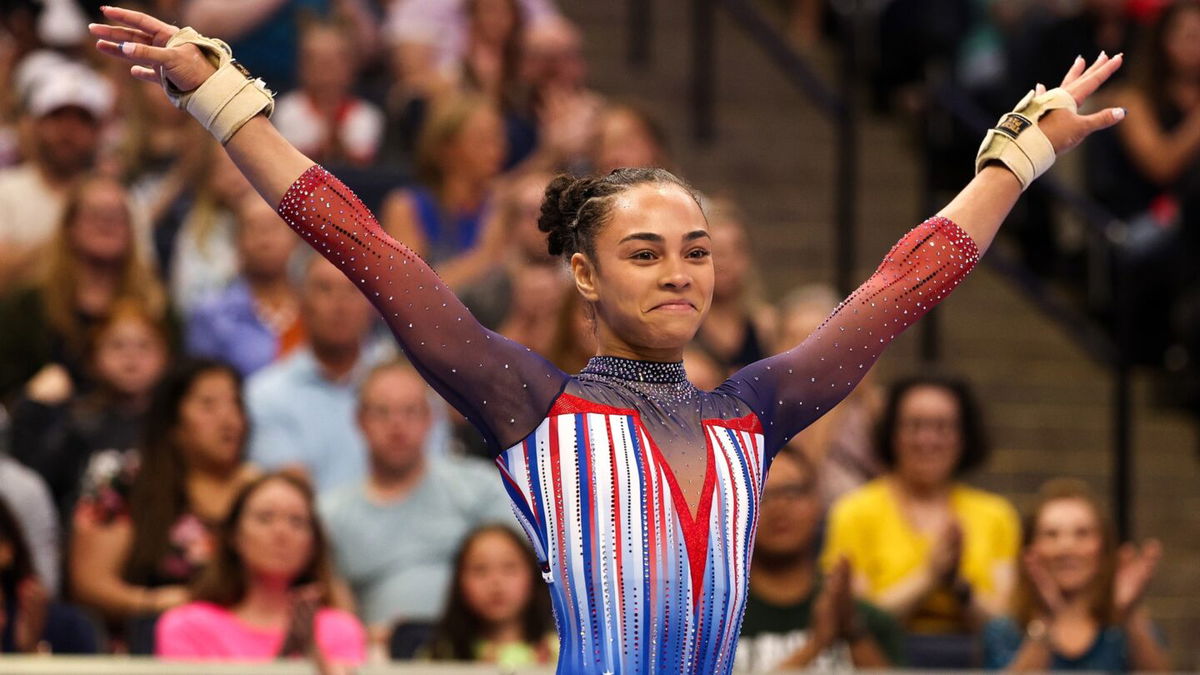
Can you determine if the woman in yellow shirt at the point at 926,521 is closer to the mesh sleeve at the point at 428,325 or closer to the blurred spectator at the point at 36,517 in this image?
the blurred spectator at the point at 36,517

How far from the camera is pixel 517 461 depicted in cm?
315

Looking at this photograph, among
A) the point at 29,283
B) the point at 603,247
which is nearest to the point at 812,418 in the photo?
the point at 603,247

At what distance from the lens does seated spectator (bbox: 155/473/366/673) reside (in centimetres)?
545

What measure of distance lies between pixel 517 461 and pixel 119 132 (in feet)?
18.2

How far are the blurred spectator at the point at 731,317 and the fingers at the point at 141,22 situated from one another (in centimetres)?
421

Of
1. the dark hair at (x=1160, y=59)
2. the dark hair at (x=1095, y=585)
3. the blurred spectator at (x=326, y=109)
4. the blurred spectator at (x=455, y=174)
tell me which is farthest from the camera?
the dark hair at (x=1160, y=59)

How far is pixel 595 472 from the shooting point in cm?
311

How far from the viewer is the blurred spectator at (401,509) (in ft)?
20.2

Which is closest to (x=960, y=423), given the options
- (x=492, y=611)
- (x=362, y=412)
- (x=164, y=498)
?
(x=492, y=611)

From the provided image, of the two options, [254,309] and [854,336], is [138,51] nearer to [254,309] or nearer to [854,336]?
[854,336]

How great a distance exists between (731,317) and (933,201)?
7.34ft

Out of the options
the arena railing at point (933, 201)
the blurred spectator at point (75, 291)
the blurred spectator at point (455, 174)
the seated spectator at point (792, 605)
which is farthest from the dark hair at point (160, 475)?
the arena railing at point (933, 201)

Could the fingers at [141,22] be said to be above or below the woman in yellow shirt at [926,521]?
above

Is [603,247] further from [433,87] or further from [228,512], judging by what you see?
[433,87]
